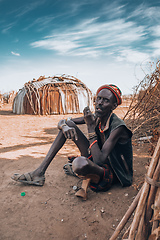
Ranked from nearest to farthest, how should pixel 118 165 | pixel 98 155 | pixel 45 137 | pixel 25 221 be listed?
pixel 25 221
pixel 98 155
pixel 118 165
pixel 45 137

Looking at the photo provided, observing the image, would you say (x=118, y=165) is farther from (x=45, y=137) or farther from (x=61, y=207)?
(x=45, y=137)

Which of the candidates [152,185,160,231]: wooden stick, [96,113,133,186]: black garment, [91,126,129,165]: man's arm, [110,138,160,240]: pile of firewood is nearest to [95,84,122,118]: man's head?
[96,113,133,186]: black garment

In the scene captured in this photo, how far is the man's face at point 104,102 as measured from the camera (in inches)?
89.3

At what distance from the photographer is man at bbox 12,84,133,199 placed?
7.04 feet

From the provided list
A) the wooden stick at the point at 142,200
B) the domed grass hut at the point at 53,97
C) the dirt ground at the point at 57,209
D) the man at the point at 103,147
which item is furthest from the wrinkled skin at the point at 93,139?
the domed grass hut at the point at 53,97

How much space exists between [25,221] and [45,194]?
51 centimetres

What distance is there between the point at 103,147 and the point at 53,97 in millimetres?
9231

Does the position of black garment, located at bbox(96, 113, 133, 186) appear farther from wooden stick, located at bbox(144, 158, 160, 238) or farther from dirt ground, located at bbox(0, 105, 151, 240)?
wooden stick, located at bbox(144, 158, 160, 238)

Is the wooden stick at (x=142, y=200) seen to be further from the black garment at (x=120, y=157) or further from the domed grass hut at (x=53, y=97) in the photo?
the domed grass hut at (x=53, y=97)

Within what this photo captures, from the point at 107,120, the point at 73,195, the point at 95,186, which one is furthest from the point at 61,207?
the point at 107,120

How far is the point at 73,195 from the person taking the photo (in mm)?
2441

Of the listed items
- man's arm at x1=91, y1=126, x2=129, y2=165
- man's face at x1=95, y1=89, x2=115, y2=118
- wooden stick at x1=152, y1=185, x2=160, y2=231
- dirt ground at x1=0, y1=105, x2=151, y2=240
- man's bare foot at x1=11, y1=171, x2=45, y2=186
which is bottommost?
dirt ground at x1=0, y1=105, x2=151, y2=240

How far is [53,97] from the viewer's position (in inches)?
436

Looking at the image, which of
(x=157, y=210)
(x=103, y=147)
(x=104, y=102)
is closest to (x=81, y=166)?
(x=103, y=147)
